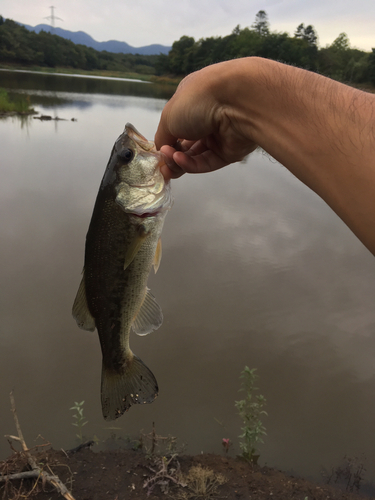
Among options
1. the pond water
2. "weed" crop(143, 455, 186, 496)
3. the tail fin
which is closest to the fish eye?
the tail fin

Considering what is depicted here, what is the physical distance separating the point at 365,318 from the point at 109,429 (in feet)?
12.5

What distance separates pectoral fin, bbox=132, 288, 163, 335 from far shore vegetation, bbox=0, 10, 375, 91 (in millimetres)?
50544

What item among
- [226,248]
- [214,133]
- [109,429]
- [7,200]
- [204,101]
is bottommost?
[109,429]

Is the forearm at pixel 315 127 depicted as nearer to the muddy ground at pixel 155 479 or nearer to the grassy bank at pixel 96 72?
the muddy ground at pixel 155 479

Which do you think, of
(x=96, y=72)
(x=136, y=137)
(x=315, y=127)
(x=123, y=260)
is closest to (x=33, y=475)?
(x=123, y=260)

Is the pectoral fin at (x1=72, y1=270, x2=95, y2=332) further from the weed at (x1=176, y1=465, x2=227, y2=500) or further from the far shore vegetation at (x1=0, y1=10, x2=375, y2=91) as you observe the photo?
the far shore vegetation at (x1=0, y1=10, x2=375, y2=91)

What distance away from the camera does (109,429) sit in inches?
123

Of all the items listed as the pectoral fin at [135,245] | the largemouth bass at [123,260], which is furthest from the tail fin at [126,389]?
the pectoral fin at [135,245]

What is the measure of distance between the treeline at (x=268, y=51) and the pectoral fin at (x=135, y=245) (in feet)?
152

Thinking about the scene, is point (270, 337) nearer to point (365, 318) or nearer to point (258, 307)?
point (258, 307)

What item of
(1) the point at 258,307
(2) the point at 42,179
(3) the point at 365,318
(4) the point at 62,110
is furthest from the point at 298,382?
(4) the point at 62,110

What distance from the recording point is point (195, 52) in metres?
58.7

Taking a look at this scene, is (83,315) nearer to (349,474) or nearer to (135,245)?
(135,245)

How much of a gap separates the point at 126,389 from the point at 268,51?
58.6 m
